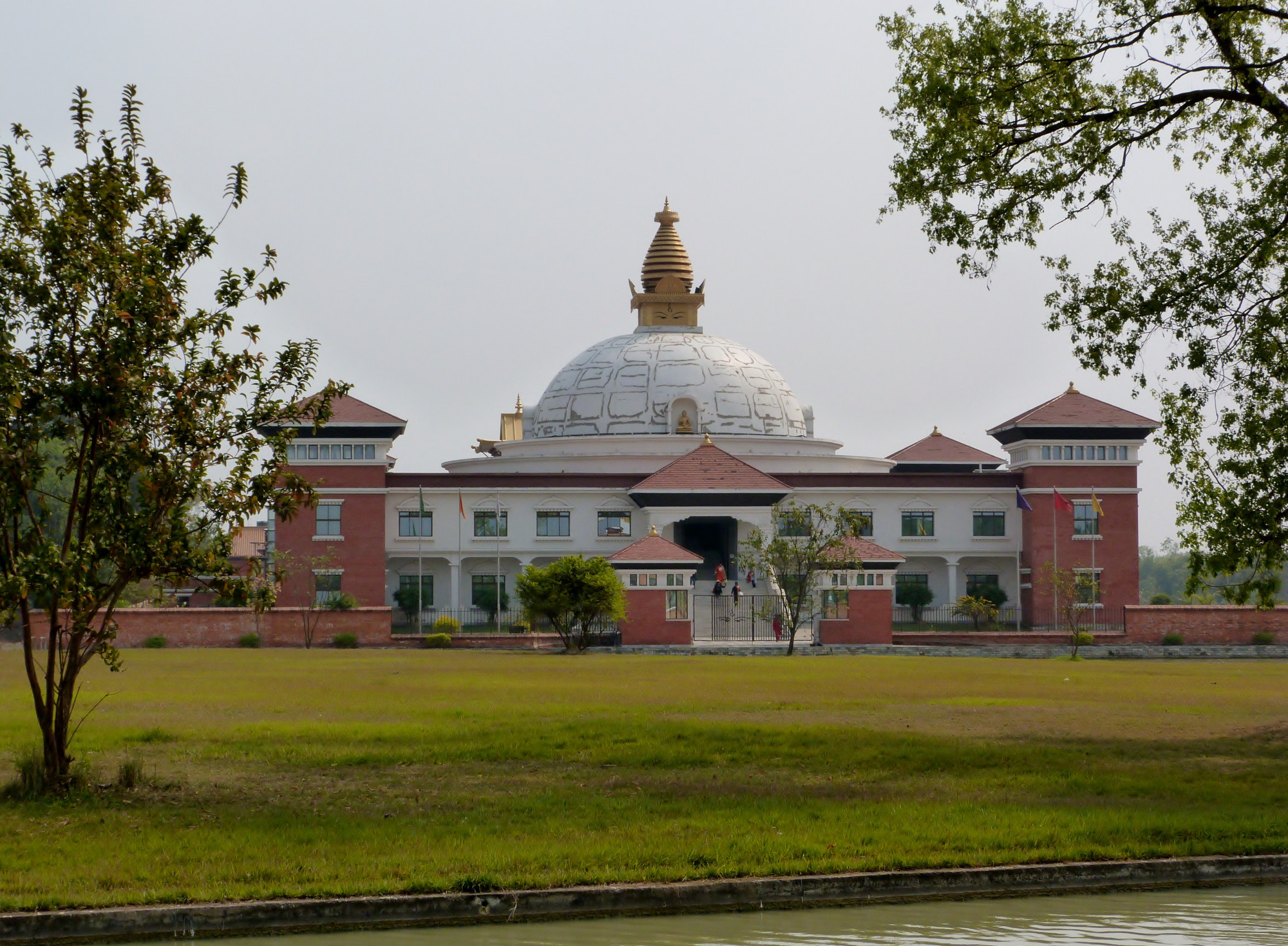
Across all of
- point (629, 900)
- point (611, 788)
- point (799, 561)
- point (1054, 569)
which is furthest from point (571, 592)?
→ point (629, 900)

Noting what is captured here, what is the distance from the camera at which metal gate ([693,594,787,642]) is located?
45.2 metres

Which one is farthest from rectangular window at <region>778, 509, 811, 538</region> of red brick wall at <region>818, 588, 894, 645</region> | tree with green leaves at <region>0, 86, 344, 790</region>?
tree with green leaves at <region>0, 86, 344, 790</region>

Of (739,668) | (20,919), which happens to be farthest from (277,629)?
(20,919)

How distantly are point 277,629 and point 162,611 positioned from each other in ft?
10.5

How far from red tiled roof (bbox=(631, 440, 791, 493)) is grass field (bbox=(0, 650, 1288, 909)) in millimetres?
32003

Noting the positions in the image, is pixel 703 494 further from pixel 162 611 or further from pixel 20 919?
pixel 20 919

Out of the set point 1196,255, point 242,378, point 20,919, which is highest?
point 1196,255

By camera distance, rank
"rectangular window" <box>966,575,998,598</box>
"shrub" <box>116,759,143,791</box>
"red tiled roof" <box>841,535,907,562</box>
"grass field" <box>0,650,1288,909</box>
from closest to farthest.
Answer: "grass field" <box>0,650,1288,909</box>, "shrub" <box>116,759,143,791</box>, "red tiled roof" <box>841,535,907,562</box>, "rectangular window" <box>966,575,998,598</box>

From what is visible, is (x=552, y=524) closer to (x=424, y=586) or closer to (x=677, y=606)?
(x=424, y=586)

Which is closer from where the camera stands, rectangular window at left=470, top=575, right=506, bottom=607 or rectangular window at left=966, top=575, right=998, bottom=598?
rectangular window at left=470, top=575, right=506, bottom=607

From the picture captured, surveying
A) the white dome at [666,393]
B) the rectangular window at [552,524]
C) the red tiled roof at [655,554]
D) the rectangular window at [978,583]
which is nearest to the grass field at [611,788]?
the red tiled roof at [655,554]

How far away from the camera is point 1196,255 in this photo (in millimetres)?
17500

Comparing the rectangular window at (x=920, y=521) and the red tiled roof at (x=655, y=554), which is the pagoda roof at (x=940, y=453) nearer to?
the rectangular window at (x=920, y=521)

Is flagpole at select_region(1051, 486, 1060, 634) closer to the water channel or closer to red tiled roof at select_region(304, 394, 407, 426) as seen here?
red tiled roof at select_region(304, 394, 407, 426)
